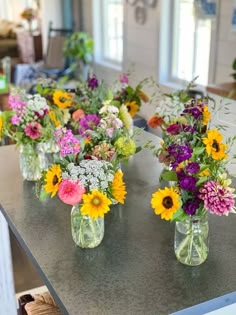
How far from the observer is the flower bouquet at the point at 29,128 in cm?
170

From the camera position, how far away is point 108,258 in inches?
48.3

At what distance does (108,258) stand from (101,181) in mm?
226

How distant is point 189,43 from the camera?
4250mm

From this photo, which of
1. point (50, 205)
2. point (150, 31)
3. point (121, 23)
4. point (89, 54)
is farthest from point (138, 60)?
point (50, 205)

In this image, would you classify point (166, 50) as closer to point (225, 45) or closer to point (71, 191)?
point (225, 45)

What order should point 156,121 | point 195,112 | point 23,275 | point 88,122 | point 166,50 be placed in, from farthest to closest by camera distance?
1. point 166,50
2. point 23,275
3. point 156,121
4. point 88,122
5. point 195,112

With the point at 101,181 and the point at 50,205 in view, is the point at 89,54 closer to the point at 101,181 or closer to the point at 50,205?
the point at 50,205

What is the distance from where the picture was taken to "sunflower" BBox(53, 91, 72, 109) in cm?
198

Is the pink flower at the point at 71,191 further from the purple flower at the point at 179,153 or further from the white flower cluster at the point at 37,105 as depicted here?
the white flower cluster at the point at 37,105

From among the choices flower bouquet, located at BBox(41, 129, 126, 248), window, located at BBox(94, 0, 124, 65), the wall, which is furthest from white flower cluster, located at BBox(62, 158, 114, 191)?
window, located at BBox(94, 0, 124, 65)

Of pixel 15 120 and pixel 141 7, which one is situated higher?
pixel 141 7

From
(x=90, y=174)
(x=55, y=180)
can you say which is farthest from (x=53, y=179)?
(x=90, y=174)

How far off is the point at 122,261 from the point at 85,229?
0.14 meters

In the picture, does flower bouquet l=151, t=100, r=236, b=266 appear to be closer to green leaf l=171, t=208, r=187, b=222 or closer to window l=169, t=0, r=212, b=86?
green leaf l=171, t=208, r=187, b=222
